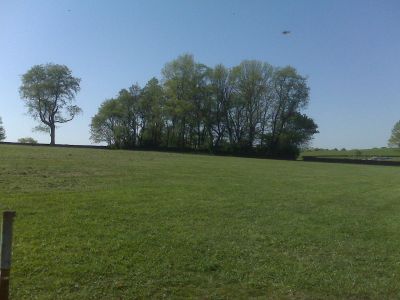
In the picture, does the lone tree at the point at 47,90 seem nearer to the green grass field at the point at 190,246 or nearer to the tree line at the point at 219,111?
the tree line at the point at 219,111

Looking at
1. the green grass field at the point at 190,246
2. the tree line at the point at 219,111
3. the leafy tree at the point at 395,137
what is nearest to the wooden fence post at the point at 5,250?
the green grass field at the point at 190,246

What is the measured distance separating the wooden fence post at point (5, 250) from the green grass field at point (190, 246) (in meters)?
1.33

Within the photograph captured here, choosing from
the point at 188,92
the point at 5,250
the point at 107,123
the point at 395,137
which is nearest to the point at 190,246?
the point at 5,250

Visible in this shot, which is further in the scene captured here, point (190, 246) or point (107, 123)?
point (107, 123)

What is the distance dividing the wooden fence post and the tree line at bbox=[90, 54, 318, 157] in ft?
264

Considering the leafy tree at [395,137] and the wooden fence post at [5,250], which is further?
the leafy tree at [395,137]

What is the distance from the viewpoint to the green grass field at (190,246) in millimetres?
7285

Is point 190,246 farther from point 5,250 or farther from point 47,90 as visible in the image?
point 47,90

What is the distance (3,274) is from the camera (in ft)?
16.9

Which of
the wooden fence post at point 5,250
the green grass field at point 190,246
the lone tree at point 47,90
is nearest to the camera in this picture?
the wooden fence post at point 5,250

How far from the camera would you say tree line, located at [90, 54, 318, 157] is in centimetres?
8656

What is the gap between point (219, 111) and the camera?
293 feet

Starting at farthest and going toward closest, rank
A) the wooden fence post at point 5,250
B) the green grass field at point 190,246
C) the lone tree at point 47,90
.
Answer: the lone tree at point 47,90 < the green grass field at point 190,246 < the wooden fence post at point 5,250

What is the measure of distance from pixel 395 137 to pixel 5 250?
123 metres
